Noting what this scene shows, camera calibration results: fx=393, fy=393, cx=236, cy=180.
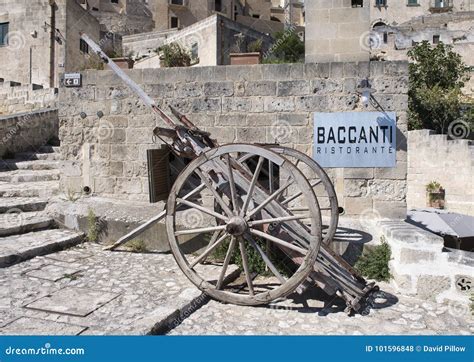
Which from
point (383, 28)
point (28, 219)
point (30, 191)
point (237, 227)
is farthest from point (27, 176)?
point (383, 28)

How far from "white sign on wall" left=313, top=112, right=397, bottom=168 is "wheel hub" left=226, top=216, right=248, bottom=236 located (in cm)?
234

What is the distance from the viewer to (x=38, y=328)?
10.1 ft

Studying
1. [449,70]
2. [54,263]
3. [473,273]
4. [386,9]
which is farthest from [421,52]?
[386,9]

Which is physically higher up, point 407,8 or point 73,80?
point 407,8

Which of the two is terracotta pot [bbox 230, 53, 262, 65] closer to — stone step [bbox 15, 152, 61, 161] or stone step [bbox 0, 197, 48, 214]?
stone step [bbox 0, 197, 48, 214]

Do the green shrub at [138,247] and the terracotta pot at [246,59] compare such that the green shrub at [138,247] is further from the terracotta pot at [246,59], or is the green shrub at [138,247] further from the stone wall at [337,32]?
the stone wall at [337,32]

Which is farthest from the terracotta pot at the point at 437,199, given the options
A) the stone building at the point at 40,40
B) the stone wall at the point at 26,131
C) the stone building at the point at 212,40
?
the stone building at the point at 40,40

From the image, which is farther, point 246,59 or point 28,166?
point 28,166

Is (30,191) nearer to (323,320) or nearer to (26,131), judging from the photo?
(26,131)

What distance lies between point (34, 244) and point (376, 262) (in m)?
4.22

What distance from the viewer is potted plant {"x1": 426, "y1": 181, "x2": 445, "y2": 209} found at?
13.5 meters

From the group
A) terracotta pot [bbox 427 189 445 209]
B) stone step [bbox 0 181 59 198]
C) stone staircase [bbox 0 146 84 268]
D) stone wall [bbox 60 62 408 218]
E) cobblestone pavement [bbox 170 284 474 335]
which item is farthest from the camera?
terracotta pot [bbox 427 189 445 209]

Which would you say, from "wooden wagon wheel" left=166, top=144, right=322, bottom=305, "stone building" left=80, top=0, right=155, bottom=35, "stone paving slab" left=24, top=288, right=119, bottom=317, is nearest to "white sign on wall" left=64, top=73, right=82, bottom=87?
"wooden wagon wheel" left=166, top=144, right=322, bottom=305

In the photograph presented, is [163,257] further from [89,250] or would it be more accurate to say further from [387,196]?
[387,196]
